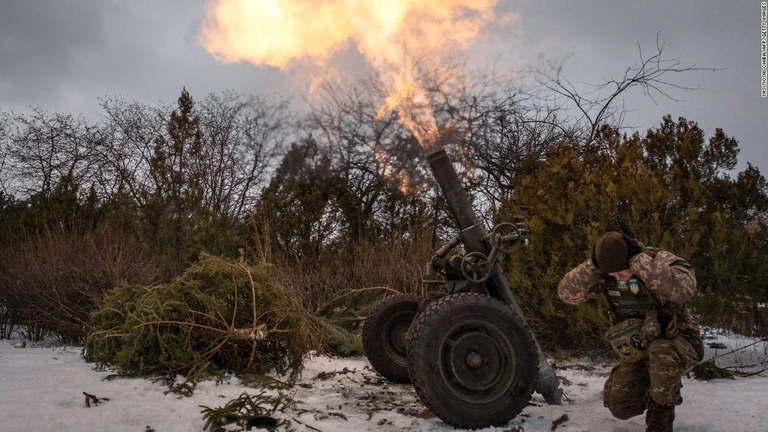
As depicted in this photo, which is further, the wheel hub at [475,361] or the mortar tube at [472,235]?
the mortar tube at [472,235]

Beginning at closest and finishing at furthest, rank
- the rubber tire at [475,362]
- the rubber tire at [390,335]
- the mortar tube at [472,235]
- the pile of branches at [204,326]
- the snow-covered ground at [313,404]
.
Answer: the snow-covered ground at [313,404], the rubber tire at [475,362], the mortar tube at [472,235], the pile of branches at [204,326], the rubber tire at [390,335]

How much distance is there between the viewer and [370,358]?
18.6 ft

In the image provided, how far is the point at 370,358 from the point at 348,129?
8.24 metres

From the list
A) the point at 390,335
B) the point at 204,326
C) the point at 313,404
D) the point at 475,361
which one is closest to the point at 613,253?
the point at 475,361

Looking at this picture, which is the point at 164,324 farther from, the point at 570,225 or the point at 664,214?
the point at 664,214

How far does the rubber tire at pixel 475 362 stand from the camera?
13.1ft

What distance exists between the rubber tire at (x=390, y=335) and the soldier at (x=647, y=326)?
199 cm

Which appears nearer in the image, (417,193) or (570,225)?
(570,225)

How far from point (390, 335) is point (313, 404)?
4.25 feet

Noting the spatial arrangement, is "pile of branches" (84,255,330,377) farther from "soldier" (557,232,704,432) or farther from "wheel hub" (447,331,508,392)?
"soldier" (557,232,704,432)

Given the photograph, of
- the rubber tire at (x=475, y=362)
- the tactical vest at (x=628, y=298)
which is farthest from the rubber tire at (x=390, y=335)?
the tactical vest at (x=628, y=298)

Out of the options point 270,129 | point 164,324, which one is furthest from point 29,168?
point 164,324

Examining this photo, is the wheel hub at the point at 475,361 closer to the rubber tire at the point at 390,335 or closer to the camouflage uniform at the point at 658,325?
the camouflage uniform at the point at 658,325

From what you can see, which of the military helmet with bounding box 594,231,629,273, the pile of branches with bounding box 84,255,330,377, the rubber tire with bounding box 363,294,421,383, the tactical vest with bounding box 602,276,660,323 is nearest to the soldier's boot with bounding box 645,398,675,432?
the tactical vest with bounding box 602,276,660,323
